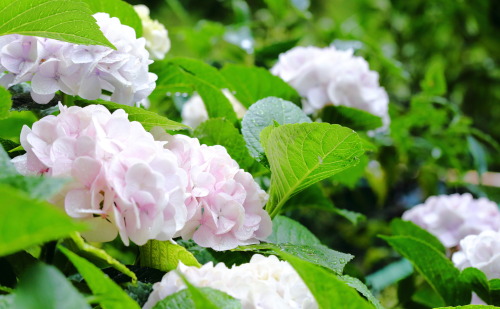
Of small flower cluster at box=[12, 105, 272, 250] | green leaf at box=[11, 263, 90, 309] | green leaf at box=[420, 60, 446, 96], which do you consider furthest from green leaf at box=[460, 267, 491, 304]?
green leaf at box=[420, 60, 446, 96]

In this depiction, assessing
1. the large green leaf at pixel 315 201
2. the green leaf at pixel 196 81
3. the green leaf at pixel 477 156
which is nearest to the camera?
the green leaf at pixel 196 81

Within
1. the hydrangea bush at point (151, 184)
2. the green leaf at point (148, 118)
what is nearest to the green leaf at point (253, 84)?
the hydrangea bush at point (151, 184)

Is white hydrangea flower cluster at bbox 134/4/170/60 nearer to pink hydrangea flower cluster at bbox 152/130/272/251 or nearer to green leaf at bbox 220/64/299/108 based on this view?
green leaf at bbox 220/64/299/108

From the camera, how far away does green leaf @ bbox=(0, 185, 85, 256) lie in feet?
0.64

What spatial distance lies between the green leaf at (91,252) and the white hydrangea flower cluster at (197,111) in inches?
17.3

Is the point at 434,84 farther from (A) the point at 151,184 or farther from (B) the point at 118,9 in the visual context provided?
(A) the point at 151,184

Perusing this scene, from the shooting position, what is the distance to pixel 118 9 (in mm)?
528

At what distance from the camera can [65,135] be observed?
328 millimetres

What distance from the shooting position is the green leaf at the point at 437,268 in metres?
0.50

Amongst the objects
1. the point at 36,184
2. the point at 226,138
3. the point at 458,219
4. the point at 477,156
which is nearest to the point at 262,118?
the point at 226,138

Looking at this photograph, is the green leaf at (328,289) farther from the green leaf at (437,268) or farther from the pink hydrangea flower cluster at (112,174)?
the green leaf at (437,268)

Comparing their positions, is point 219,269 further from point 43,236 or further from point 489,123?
point 489,123

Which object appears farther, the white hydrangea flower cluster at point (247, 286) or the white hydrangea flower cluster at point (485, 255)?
the white hydrangea flower cluster at point (485, 255)

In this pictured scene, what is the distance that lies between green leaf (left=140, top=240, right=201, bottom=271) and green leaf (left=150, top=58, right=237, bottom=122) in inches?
8.2
